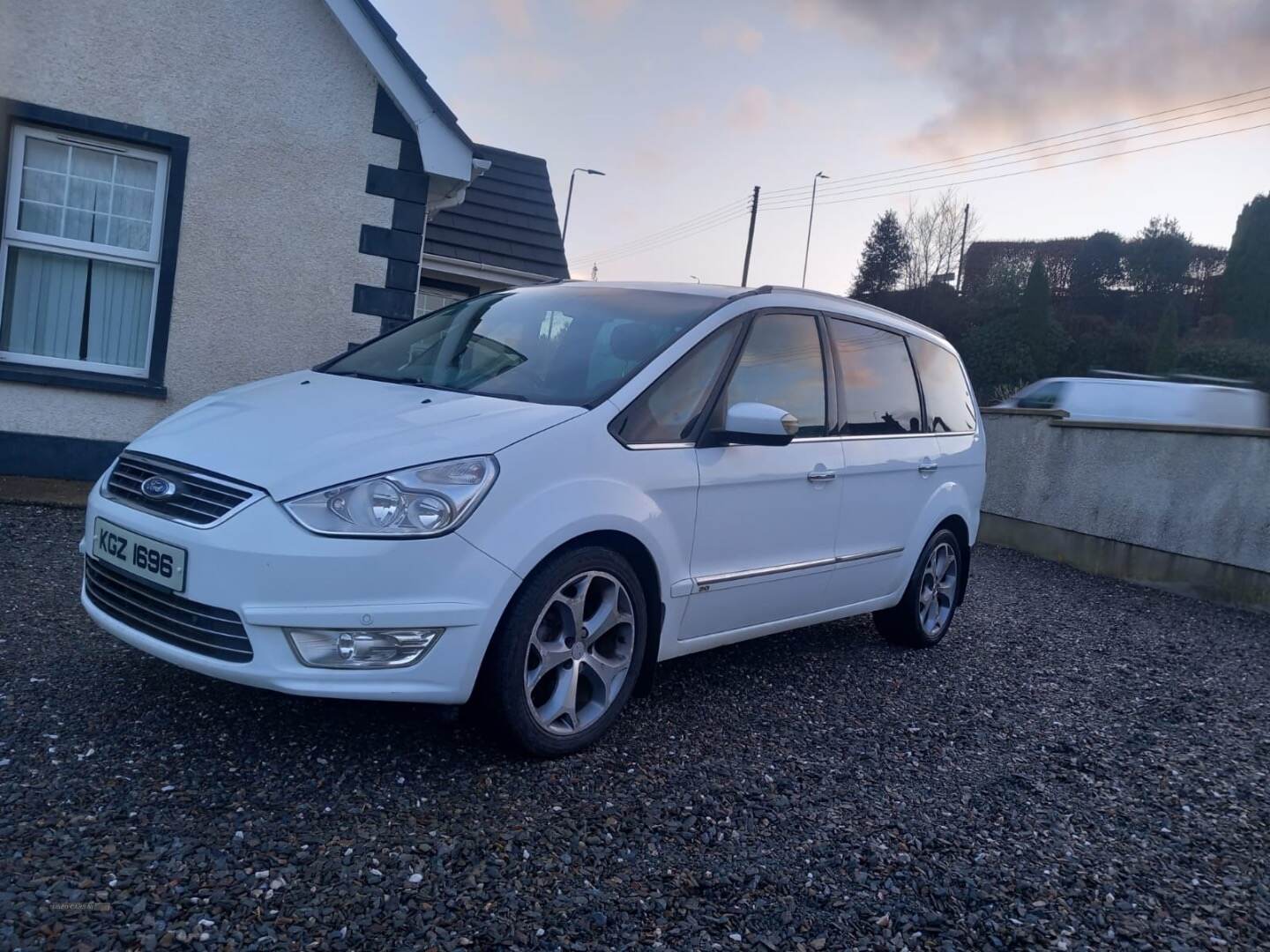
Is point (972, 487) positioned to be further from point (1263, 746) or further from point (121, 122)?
point (121, 122)

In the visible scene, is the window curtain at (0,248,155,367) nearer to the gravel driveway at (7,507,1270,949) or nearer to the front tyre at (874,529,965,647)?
the gravel driveway at (7,507,1270,949)

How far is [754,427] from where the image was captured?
420 centimetres

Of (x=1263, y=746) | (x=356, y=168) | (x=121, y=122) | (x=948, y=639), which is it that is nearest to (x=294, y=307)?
(x=356, y=168)

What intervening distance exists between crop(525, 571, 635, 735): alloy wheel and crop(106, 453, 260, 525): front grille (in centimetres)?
105

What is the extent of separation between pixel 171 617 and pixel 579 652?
4.44 ft

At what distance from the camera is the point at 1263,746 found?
520cm

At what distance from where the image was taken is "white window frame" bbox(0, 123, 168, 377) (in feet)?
25.0

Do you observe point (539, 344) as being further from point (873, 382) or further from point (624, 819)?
point (624, 819)

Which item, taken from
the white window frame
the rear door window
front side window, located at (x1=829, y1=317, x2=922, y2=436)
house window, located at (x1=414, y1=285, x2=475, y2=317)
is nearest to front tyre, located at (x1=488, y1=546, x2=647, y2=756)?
front side window, located at (x1=829, y1=317, x2=922, y2=436)

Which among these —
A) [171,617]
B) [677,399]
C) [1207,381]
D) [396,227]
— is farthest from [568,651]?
[1207,381]

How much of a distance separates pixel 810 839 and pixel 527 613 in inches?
46.8

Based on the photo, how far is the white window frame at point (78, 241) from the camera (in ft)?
25.0

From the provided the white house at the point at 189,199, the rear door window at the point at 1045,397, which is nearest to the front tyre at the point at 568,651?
the white house at the point at 189,199

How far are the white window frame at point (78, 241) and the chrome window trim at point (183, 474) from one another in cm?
475
